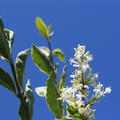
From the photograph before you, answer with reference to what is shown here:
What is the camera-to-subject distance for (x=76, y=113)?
2049 millimetres

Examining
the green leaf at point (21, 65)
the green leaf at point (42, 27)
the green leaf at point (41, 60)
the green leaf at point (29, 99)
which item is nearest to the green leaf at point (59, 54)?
the green leaf at point (42, 27)

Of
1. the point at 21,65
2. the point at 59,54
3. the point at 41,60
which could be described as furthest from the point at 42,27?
the point at 21,65

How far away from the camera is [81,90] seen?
2.08m

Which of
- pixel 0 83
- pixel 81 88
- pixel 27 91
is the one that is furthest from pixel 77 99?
pixel 0 83

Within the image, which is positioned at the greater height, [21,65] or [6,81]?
[21,65]

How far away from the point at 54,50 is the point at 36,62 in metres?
0.31

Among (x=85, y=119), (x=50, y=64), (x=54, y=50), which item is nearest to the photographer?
(x=85, y=119)

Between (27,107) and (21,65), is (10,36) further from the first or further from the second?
(27,107)

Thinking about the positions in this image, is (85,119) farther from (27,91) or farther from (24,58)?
(24,58)

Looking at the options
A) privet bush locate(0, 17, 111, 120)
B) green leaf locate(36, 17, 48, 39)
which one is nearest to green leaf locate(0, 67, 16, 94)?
privet bush locate(0, 17, 111, 120)

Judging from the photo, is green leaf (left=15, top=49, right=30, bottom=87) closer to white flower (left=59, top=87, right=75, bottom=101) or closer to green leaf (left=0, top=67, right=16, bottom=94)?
green leaf (left=0, top=67, right=16, bottom=94)

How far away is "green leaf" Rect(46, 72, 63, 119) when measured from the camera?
78.8 inches

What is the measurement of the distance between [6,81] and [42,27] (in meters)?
0.60

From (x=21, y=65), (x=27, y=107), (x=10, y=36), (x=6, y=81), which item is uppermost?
(x=10, y=36)
